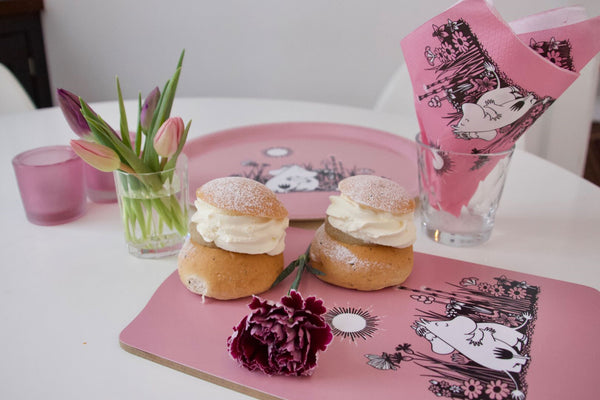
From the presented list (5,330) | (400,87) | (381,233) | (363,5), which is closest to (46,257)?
(5,330)

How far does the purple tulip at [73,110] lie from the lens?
2.37 feet

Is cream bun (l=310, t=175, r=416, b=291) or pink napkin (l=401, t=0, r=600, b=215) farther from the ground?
pink napkin (l=401, t=0, r=600, b=215)

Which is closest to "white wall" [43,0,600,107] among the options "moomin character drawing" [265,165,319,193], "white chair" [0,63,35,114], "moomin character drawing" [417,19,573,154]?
"white chair" [0,63,35,114]

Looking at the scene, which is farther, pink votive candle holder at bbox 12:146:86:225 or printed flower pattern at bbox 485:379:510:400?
pink votive candle holder at bbox 12:146:86:225

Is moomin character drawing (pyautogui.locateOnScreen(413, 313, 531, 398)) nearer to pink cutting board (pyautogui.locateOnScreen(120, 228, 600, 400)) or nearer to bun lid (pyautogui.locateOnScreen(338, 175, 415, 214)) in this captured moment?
pink cutting board (pyautogui.locateOnScreen(120, 228, 600, 400))

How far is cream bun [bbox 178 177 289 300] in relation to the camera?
2.17ft

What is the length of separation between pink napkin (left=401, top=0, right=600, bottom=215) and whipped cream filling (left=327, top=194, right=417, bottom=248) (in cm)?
16

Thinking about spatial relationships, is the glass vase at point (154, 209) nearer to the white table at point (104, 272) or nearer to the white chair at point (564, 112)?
the white table at point (104, 272)

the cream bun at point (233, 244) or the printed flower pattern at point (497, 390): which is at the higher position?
the cream bun at point (233, 244)

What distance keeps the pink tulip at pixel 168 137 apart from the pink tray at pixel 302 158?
0.20m

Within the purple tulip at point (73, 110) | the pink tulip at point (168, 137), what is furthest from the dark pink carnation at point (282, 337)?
the purple tulip at point (73, 110)

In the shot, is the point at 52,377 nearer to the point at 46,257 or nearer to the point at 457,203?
the point at 46,257

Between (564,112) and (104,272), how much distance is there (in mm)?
1462

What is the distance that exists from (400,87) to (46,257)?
1.17 m
